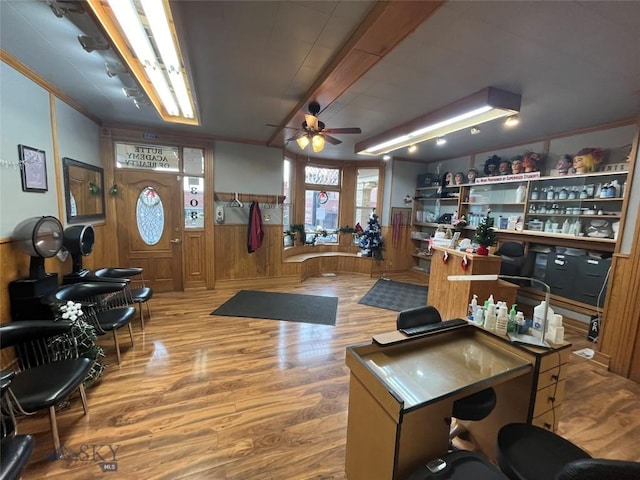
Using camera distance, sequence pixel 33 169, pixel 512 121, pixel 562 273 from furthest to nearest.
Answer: pixel 562 273 < pixel 512 121 < pixel 33 169

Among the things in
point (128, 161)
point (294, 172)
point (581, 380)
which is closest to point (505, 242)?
point (581, 380)

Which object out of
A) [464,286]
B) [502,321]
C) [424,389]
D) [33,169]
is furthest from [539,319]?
[33,169]

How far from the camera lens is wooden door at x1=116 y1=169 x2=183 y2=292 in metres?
4.43

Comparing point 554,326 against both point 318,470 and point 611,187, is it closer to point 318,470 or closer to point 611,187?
point 318,470

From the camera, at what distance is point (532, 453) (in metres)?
1.23

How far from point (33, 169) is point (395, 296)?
16.5 ft

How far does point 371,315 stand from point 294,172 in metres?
3.62

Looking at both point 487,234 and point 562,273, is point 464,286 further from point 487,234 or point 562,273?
point 562,273

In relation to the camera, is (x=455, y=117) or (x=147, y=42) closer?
(x=147, y=42)

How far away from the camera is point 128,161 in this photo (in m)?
4.39

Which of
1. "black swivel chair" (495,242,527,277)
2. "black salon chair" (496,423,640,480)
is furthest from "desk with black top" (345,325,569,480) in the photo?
"black swivel chair" (495,242,527,277)

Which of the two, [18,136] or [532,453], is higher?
[18,136]

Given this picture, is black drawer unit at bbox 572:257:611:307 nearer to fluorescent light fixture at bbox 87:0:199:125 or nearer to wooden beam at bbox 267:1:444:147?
wooden beam at bbox 267:1:444:147

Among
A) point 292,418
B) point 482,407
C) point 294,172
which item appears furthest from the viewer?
point 294,172
